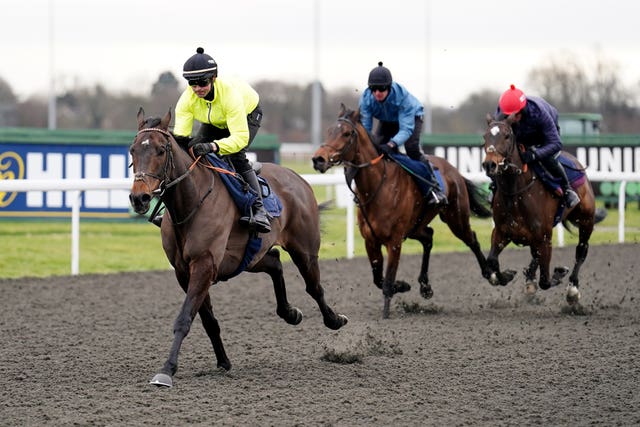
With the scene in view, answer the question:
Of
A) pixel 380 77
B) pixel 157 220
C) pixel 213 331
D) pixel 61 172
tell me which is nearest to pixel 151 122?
pixel 157 220

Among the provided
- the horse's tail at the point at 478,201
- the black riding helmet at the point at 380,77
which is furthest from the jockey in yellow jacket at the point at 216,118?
the horse's tail at the point at 478,201

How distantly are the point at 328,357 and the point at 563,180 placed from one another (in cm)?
343

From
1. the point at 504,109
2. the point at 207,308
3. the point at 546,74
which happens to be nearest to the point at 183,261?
the point at 207,308

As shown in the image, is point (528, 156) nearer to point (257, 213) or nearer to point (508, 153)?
point (508, 153)

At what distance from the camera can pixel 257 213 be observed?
20.8ft

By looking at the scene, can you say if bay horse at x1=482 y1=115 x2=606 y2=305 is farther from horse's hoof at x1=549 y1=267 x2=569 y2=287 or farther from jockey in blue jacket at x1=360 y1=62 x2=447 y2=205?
jockey in blue jacket at x1=360 y1=62 x2=447 y2=205

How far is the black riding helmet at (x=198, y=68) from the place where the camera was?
19.5ft

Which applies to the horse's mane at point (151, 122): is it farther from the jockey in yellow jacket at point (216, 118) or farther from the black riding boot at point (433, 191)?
the black riding boot at point (433, 191)

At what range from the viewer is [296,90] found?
39781mm

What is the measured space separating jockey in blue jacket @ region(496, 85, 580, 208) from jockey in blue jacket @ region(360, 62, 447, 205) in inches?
31.0

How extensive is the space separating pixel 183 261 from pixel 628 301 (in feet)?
17.4

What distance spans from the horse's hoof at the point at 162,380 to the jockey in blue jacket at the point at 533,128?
14.2 ft

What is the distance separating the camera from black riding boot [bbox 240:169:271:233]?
20.6 feet

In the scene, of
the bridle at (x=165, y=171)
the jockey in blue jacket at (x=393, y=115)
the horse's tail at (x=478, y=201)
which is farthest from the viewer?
the horse's tail at (x=478, y=201)
